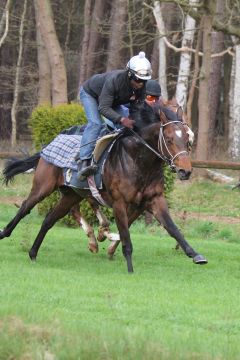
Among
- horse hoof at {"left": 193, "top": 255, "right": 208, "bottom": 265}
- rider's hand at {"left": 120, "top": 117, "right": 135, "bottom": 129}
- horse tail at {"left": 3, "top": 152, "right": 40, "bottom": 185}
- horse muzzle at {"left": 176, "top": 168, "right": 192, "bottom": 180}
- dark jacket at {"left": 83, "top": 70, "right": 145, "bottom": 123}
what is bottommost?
horse hoof at {"left": 193, "top": 255, "right": 208, "bottom": 265}

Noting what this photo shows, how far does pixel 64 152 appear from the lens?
12.6 meters

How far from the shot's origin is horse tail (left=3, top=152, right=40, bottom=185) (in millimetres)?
A: 13578

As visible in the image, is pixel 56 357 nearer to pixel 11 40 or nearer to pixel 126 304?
pixel 126 304

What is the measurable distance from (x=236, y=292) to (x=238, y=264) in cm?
276

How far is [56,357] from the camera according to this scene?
6.89 meters

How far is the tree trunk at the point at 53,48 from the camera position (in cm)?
2922

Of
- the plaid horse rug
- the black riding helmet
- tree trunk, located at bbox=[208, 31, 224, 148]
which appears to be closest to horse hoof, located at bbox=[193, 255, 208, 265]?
the plaid horse rug

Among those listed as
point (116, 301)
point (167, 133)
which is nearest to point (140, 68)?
point (167, 133)

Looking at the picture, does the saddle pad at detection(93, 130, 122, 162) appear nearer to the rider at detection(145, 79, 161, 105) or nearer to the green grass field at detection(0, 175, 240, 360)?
the rider at detection(145, 79, 161, 105)

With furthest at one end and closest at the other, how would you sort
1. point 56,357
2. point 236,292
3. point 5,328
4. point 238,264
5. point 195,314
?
point 238,264
point 236,292
point 195,314
point 5,328
point 56,357

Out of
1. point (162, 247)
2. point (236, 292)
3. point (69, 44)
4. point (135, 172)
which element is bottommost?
point (69, 44)

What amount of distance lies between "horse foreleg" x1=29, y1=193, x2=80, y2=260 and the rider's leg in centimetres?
87

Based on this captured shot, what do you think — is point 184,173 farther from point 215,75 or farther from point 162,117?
point 215,75

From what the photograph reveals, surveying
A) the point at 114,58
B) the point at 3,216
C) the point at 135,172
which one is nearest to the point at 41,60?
the point at 114,58
